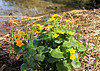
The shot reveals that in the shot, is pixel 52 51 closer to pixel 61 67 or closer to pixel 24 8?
pixel 61 67

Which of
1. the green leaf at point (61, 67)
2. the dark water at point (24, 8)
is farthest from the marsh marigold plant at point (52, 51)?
the dark water at point (24, 8)

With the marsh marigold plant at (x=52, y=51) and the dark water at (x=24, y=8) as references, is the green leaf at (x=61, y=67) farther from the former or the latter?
the dark water at (x=24, y=8)

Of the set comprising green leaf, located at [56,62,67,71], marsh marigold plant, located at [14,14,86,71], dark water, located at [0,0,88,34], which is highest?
dark water, located at [0,0,88,34]

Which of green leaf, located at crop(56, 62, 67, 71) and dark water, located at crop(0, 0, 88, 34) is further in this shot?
dark water, located at crop(0, 0, 88, 34)

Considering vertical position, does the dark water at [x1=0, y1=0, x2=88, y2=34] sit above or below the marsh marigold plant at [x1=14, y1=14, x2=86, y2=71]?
above

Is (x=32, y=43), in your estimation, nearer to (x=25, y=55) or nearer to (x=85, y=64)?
(x=25, y=55)

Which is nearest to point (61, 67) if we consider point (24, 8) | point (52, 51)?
point (52, 51)

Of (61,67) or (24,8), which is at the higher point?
(24,8)

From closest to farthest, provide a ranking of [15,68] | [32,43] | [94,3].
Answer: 1. [32,43]
2. [15,68]
3. [94,3]

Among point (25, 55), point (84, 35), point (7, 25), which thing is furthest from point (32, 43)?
point (7, 25)

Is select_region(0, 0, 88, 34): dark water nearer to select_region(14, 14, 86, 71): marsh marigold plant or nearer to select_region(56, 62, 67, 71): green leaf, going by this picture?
select_region(14, 14, 86, 71): marsh marigold plant

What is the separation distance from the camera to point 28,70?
4.02 ft

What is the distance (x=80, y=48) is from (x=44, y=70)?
0.58 metres

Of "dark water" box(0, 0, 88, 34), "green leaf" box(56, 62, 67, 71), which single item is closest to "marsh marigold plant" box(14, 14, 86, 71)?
"green leaf" box(56, 62, 67, 71)
